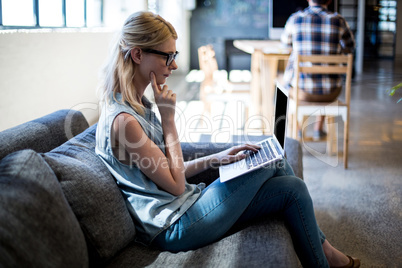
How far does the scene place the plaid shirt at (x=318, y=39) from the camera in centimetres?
378

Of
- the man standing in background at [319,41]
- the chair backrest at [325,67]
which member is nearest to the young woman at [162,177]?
the chair backrest at [325,67]

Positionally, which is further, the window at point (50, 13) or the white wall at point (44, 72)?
the window at point (50, 13)

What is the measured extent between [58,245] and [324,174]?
8.34 ft

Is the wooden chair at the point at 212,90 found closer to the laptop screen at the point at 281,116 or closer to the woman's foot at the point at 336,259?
the laptop screen at the point at 281,116

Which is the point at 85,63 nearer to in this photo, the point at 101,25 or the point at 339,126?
the point at 101,25

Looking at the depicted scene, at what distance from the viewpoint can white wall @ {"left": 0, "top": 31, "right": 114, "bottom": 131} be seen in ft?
7.80

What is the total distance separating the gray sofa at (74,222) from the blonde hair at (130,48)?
0.75ft

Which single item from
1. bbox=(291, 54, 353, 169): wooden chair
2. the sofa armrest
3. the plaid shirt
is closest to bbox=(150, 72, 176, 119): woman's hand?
the sofa armrest

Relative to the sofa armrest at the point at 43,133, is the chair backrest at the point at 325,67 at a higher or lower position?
higher

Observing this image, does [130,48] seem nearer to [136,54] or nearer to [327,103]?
[136,54]

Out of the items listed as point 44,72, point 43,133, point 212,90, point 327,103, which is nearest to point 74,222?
point 43,133

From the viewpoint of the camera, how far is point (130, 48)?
1567 millimetres

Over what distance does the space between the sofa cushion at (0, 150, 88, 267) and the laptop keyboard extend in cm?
69

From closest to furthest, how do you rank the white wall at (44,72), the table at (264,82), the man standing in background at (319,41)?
1. the white wall at (44,72)
2. the man standing in background at (319,41)
3. the table at (264,82)
